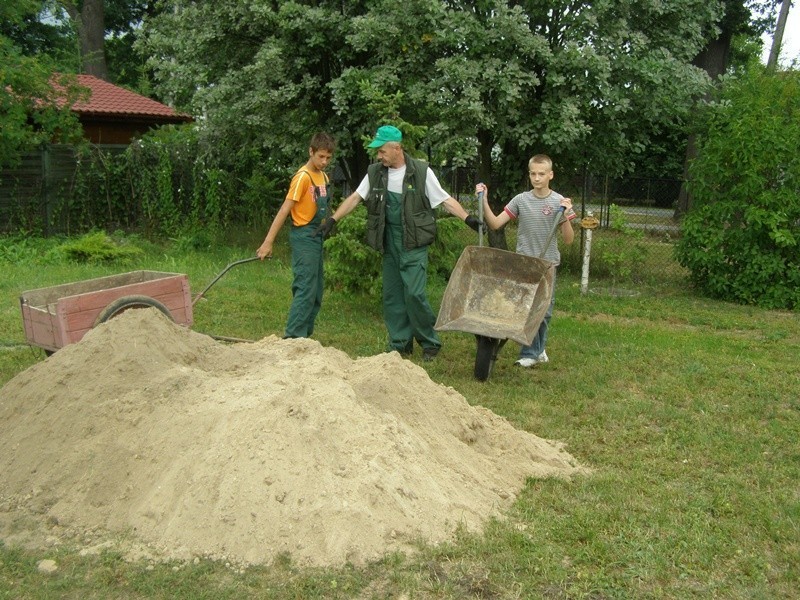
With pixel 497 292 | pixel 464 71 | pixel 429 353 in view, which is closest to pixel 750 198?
pixel 464 71

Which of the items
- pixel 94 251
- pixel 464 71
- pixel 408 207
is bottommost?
pixel 94 251

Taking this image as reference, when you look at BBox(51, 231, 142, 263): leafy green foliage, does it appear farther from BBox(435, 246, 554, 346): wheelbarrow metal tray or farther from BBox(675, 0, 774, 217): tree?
BBox(675, 0, 774, 217): tree

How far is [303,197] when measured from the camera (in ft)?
25.0

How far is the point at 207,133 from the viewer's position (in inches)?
571

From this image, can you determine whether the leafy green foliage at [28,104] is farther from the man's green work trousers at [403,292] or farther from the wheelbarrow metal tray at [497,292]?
the wheelbarrow metal tray at [497,292]

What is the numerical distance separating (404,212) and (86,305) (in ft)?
8.81

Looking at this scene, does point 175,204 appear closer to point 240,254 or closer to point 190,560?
point 240,254

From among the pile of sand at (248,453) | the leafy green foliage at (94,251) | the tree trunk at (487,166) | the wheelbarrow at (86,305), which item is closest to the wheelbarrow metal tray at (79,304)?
the wheelbarrow at (86,305)

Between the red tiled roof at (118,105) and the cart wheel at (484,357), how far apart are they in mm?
16615

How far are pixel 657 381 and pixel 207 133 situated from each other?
9440 mm

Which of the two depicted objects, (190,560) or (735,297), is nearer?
(190,560)

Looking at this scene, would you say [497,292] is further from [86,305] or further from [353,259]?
[86,305]

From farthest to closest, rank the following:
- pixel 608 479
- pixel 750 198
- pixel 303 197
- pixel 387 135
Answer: pixel 750 198, pixel 303 197, pixel 387 135, pixel 608 479

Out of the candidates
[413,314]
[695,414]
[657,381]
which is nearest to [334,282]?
[413,314]
